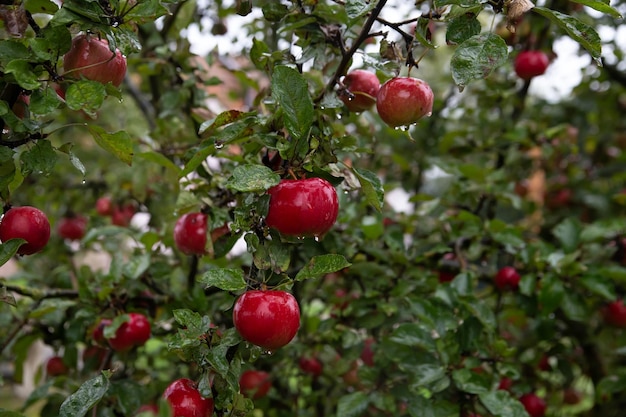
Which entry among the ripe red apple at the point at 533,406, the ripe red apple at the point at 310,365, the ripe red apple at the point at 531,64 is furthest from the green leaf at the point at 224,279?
the ripe red apple at the point at 531,64

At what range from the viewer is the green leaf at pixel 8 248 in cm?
80

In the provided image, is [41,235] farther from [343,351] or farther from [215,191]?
[343,351]

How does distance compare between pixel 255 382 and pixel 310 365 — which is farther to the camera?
pixel 310 365

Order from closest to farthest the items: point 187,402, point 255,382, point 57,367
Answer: point 187,402
point 255,382
point 57,367

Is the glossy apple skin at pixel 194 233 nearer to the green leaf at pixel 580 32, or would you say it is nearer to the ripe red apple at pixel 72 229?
the green leaf at pixel 580 32

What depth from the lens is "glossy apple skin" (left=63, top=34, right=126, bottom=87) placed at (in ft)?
2.63

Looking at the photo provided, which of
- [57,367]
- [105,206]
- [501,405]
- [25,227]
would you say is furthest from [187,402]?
[105,206]

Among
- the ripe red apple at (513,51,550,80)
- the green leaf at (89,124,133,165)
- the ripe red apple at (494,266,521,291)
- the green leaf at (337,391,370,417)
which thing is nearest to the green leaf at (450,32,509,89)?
the green leaf at (89,124,133,165)

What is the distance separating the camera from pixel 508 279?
1.47 m

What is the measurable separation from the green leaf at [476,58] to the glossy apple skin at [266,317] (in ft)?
1.19

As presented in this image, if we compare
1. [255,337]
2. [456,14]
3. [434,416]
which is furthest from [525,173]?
[255,337]

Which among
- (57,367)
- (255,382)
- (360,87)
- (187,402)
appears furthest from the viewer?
(57,367)

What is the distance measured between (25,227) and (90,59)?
0.27 metres

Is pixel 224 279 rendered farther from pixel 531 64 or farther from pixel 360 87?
pixel 531 64
